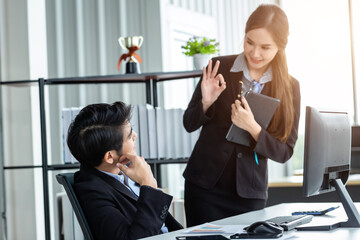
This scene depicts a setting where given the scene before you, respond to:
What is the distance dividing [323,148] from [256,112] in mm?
548

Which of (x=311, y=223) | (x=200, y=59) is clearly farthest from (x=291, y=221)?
(x=200, y=59)

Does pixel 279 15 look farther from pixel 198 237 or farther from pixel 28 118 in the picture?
pixel 28 118

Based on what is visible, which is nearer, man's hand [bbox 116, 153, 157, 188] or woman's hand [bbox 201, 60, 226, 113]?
man's hand [bbox 116, 153, 157, 188]

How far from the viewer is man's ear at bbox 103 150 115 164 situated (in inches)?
70.5

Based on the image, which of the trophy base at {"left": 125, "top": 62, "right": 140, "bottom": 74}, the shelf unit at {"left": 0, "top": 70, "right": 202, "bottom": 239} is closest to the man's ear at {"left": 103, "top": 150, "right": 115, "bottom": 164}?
the shelf unit at {"left": 0, "top": 70, "right": 202, "bottom": 239}

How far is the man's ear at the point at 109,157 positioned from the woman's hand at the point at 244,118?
1.82 ft

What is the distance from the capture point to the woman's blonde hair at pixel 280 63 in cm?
221

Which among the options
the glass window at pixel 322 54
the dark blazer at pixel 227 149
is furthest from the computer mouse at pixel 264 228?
the glass window at pixel 322 54

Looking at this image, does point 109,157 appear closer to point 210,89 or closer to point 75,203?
point 75,203

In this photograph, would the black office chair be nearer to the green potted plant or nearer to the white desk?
the white desk

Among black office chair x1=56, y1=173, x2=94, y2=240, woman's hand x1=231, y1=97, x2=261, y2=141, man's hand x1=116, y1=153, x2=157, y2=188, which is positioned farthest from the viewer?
woman's hand x1=231, y1=97, x2=261, y2=141

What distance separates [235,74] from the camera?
2.30 m

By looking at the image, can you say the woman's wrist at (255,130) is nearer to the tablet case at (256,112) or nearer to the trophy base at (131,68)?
the tablet case at (256,112)

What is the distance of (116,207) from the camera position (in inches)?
67.5
